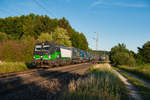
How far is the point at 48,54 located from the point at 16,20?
58.4 m

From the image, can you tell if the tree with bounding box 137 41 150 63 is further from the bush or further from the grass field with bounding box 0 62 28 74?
the grass field with bounding box 0 62 28 74

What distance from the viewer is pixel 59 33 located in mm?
53625

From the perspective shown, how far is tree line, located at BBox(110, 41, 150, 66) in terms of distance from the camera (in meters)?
40.1

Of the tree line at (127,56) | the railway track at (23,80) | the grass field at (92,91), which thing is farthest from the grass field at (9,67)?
the tree line at (127,56)

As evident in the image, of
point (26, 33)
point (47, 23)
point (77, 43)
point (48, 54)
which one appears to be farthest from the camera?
point (77, 43)

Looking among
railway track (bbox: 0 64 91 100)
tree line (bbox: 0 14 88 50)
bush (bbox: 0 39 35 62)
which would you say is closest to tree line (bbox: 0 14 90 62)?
tree line (bbox: 0 14 88 50)

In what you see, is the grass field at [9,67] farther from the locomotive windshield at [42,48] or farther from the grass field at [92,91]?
the grass field at [92,91]

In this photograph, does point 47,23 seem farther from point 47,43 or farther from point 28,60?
point 47,43

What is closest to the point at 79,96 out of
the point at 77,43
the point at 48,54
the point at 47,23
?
the point at 48,54

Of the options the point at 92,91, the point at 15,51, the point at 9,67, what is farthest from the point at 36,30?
the point at 92,91

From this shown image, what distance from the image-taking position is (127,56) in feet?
131

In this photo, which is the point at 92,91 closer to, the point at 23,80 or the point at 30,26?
the point at 23,80

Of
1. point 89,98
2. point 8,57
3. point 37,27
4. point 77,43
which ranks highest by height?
point 37,27

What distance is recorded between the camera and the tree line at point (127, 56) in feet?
132
